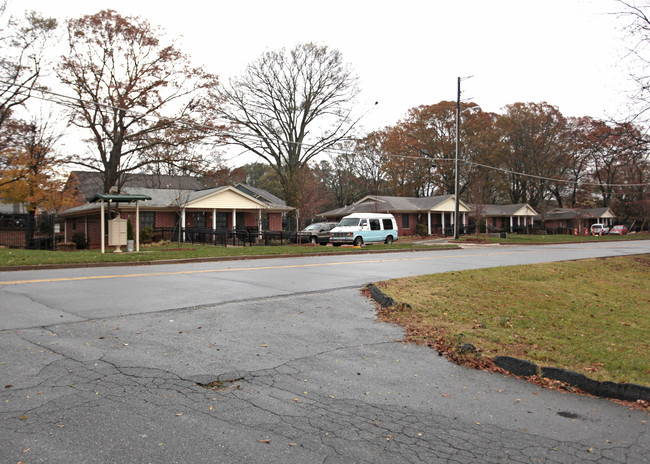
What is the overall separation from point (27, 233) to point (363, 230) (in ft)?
71.0

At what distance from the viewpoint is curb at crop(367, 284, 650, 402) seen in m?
4.39

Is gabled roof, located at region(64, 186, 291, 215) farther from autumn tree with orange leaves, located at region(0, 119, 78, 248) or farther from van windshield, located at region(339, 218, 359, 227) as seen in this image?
van windshield, located at region(339, 218, 359, 227)

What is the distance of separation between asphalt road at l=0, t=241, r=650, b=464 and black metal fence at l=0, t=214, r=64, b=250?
25.5m

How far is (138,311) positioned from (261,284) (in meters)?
3.64

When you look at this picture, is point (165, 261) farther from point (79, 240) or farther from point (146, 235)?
→ point (79, 240)

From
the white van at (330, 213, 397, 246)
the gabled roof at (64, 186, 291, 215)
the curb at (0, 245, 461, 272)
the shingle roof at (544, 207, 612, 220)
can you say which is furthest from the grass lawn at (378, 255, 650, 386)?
the shingle roof at (544, 207, 612, 220)

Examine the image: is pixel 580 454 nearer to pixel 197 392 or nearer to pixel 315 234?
pixel 197 392

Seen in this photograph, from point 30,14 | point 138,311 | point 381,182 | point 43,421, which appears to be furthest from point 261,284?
point 381,182

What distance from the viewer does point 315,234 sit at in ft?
104

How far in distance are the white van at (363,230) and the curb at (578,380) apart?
23535 millimetres

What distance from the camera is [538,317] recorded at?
7.57 m

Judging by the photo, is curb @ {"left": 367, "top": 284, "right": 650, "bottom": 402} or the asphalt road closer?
the asphalt road

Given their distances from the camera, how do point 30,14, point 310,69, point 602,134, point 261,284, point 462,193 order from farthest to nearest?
point 462,193, point 310,69, point 30,14, point 602,134, point 261,284

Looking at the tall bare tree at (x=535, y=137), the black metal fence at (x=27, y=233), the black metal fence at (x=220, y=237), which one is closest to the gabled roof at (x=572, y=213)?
the tall bare tree at (x=535, y=137)
